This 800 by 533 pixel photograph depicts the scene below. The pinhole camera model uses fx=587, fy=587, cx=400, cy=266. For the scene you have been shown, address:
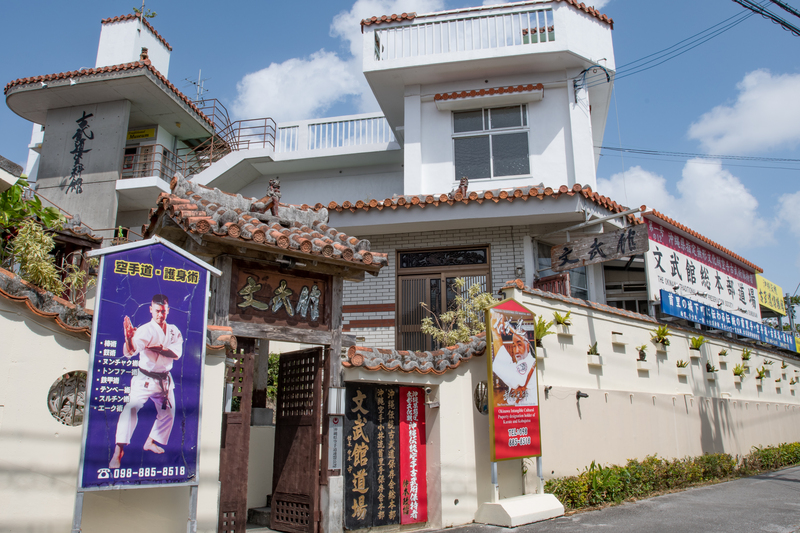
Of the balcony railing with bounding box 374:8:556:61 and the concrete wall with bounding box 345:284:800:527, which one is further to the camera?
the balcony railing with bounding box 374:8:556:61

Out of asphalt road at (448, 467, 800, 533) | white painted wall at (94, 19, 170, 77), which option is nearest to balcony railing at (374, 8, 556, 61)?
white painted wall at (94, 19, 170, 77)

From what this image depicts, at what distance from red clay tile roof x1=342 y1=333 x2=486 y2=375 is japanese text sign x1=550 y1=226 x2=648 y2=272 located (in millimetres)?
3147

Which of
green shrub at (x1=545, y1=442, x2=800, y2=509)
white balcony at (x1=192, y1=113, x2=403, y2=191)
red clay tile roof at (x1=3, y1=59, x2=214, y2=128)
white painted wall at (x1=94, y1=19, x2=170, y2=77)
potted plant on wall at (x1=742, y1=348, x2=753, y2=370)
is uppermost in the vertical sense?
white painted wall at (x1=94, y1=19, x2=170, y2=77)

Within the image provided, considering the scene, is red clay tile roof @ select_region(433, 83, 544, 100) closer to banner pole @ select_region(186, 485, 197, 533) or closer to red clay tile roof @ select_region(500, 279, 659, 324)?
red clay tile roof @ select_region(500, 279, 659, 324)

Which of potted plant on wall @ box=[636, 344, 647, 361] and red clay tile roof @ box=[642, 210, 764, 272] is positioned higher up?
red clay tile roof @ box=[642, 210, 764, 272]

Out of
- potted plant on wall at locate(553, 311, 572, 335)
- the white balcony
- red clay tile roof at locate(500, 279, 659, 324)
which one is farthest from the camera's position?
the white balcony

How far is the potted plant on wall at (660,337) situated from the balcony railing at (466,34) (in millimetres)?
7752

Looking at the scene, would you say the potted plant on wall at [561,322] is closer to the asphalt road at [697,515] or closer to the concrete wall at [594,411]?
the concrete wall at [594,411]

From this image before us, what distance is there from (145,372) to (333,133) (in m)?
13.3

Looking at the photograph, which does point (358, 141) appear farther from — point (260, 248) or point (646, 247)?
point (260, 248)

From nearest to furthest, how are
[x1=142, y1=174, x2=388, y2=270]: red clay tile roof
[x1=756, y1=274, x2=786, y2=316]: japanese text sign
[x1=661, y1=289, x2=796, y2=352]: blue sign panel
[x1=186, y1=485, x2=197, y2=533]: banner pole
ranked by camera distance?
[x1=186, y1=485, x2=197, y2=533]: banner pole < [x1=142, y1=174, x2=388, y2=270]: red clay tile roof < [x1=661, y1=289, x2=796, y2=352]: blue sign panel < [x1=756, y1=274, x2=786, y2=316]: japanese text sign

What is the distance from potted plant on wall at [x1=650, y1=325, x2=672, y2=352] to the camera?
1293cm

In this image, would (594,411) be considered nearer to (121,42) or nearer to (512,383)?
(512,383)

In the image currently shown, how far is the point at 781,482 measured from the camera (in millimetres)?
13250
